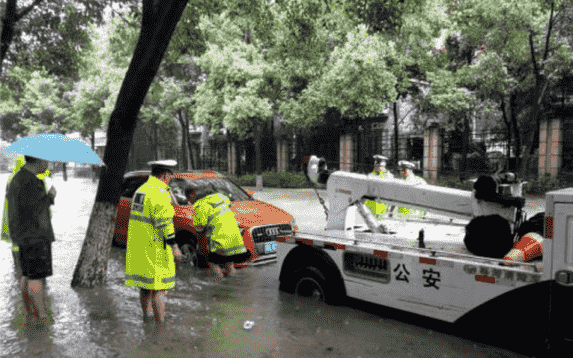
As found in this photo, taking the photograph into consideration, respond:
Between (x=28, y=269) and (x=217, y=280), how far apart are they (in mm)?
2813

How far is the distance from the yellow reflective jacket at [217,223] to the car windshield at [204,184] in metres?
1.63

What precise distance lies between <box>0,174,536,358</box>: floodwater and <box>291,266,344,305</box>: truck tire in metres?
0.11

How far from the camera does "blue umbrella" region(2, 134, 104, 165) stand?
4672 millimetres

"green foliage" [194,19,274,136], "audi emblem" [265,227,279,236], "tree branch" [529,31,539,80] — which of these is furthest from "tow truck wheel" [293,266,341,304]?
"green foliage" [194,19,274,136]

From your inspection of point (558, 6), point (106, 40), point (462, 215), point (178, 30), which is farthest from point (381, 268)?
point (106, 40)

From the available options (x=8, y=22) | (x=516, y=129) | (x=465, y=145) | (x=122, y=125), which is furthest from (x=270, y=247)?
(x=465, y=145)

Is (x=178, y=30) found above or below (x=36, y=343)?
above

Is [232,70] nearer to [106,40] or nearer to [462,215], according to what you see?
[106,40]

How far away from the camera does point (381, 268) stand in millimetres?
4766

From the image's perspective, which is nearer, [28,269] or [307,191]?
[28,269]

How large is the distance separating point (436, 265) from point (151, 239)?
2.65 meters

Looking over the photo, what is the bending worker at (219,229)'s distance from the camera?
6616 mm

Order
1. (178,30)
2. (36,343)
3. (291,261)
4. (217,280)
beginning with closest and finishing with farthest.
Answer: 1. (36,343)
2. (291,261)
3. (217,280)
4. (178,30)

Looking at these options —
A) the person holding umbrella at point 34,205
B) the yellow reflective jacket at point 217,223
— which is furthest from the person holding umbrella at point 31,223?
the yellow reflective jacket at point 217,223
